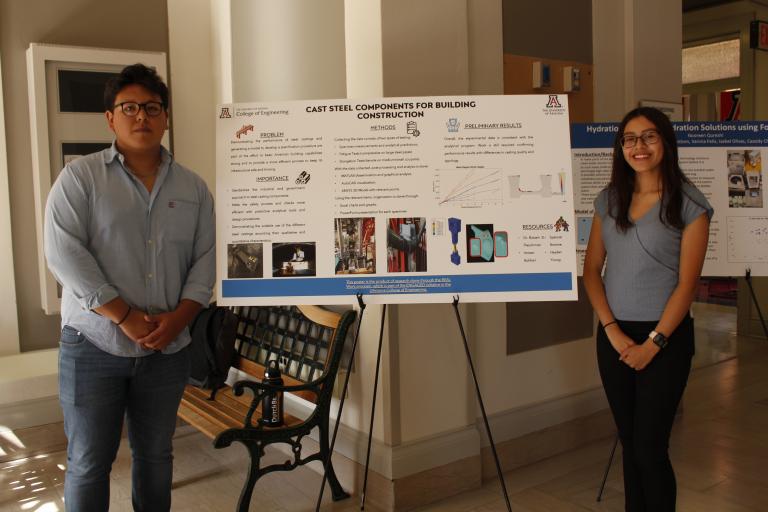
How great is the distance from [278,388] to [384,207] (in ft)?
3.14

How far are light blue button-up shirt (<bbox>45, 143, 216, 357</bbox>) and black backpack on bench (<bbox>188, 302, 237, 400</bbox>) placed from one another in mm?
1163

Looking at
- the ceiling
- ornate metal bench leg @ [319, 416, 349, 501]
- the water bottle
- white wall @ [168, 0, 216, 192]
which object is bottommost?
ornate metal bench leg @ [319, 416, 349, 501]

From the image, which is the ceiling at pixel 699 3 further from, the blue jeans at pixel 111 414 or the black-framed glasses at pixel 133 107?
the blue jeans at pixel 111 414

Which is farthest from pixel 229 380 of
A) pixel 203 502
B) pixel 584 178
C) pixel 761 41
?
pixel 761 41

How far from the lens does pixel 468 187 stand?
2.49 meters

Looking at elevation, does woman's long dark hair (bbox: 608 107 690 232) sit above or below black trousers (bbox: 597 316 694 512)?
above

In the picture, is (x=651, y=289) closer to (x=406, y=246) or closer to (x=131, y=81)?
(x=406, y=246)

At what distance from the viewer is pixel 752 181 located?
326 cm

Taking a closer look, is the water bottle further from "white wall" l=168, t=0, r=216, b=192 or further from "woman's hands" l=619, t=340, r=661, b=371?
"white wall" l=168, t=0, r=216, b=192

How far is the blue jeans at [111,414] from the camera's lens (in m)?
2.15

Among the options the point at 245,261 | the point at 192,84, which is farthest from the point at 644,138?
the point at 192,84

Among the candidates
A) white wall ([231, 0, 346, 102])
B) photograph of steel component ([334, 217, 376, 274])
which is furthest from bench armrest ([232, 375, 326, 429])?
white wall ([231, 0, 346, 102])

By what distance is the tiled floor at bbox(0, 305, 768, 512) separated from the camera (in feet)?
10.5

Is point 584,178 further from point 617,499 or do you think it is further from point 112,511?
point 112,511
